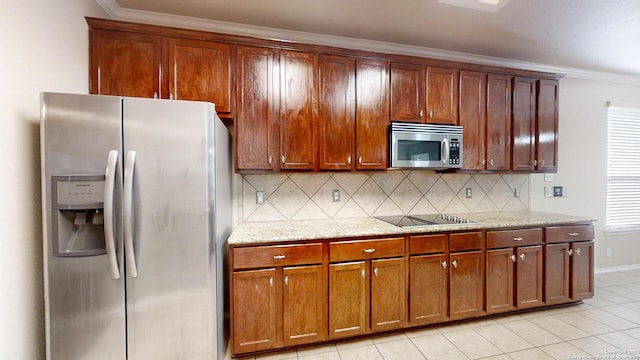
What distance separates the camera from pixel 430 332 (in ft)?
7.72

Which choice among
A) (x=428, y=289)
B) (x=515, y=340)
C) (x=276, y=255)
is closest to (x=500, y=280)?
(x=515, y=340)

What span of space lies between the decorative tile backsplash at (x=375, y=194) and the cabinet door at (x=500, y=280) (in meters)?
0.72

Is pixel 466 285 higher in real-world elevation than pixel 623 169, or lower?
lower

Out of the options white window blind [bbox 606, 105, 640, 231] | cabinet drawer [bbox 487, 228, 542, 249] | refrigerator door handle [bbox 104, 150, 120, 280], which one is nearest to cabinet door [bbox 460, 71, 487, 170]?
cabinet drawer [bbox 487, 228, 542, 249]

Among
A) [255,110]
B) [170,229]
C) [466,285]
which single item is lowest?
[466,285]

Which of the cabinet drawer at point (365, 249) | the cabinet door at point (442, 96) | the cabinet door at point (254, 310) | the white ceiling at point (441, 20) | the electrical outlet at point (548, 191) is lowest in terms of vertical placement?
the cabinet door at point (254, 310)

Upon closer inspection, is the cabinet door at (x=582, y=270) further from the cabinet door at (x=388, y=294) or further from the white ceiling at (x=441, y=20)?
the white ceiling at (x=441, y=20)

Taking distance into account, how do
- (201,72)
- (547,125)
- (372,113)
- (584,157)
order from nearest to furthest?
(201,72)
(372,113)
(547,125)
(584,157)

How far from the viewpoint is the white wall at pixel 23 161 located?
4.18 feet

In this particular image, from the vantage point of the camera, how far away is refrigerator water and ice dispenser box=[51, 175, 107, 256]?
4.60 feet

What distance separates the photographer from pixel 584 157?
358 centimetres

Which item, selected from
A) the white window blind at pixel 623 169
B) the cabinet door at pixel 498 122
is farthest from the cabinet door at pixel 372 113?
the white window blind at pixel 623 169

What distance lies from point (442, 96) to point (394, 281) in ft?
5.94

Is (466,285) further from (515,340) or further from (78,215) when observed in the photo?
(78,215)
